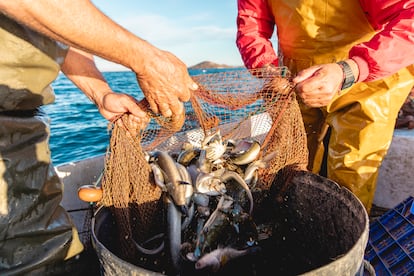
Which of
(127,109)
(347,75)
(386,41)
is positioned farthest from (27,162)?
(386,41)

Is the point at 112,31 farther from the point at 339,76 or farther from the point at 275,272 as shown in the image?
the point at 275,272

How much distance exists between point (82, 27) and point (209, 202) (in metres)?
1.36

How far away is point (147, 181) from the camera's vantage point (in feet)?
7.24

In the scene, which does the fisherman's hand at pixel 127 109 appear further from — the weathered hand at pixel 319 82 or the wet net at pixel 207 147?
the weathered hand at pixel 319 82

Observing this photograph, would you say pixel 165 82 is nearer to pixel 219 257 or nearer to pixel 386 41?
pixel 219 257

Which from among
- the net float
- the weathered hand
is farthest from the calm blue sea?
the net float

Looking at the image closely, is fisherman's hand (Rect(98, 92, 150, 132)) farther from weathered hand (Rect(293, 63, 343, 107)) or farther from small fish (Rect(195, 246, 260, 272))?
weathered hand (Rect(293, 63, 343, 107))

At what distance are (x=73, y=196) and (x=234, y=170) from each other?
5.40 feet

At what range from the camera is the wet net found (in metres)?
2.06

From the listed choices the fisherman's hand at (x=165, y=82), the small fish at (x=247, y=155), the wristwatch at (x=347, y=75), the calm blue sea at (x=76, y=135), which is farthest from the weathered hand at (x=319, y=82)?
the calm blue sea at (x=76, y=135)

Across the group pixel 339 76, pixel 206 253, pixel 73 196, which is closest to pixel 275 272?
pixel 206 253

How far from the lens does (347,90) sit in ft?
9.22

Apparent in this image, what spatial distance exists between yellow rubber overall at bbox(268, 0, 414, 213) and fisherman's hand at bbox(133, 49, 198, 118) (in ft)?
4.67

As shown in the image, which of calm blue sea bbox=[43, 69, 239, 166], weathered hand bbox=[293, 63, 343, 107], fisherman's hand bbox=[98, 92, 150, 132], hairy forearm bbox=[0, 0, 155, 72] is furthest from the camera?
calm blue sea bbox=[43, 69, 239, 166]
